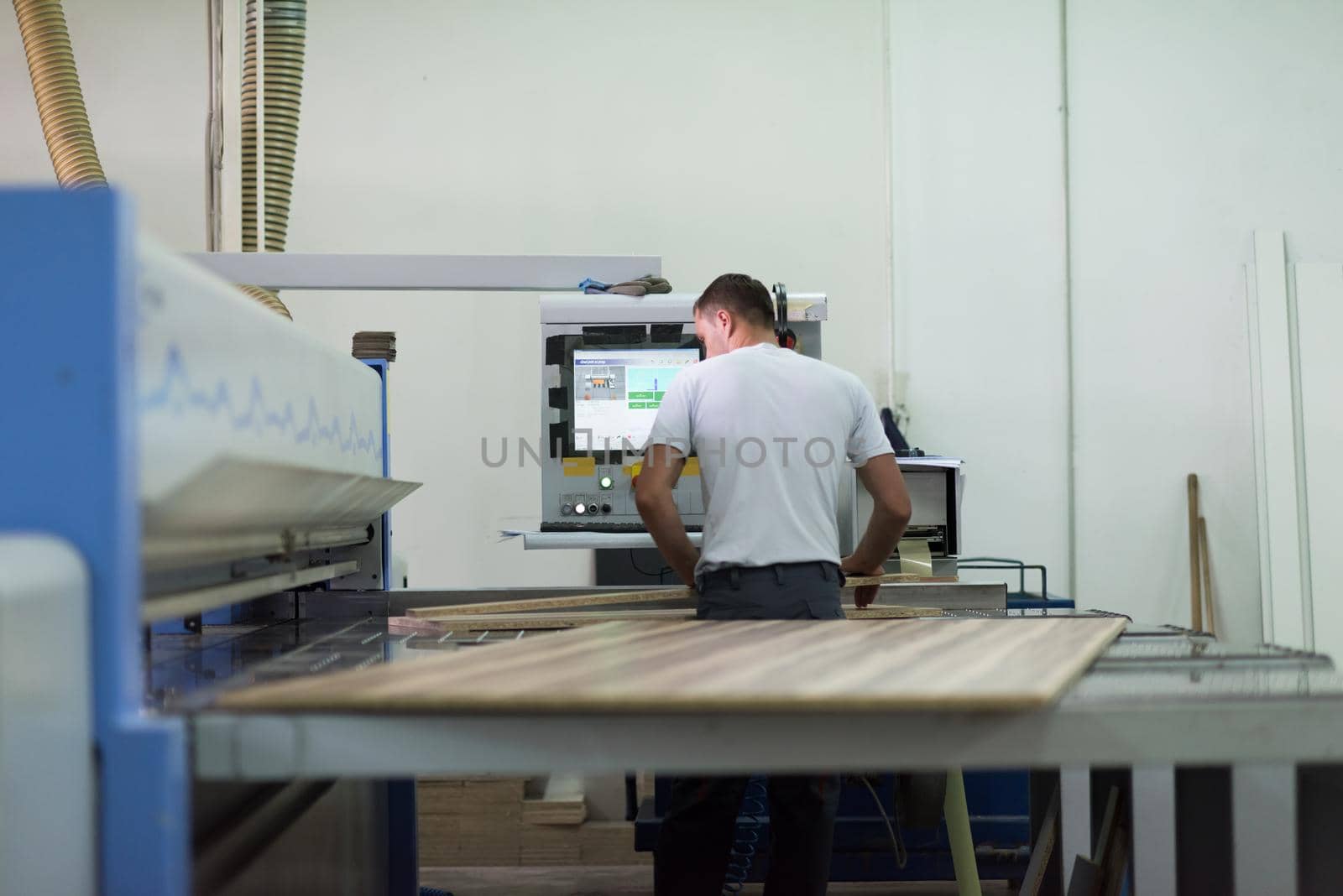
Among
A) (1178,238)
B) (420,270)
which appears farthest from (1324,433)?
(420,270)

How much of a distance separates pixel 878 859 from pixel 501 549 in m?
1.72

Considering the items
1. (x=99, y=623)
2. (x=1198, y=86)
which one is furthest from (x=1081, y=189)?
(x=99, y=623)

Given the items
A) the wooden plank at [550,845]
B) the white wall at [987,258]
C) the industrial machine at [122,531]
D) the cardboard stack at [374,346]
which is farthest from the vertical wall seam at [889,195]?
the industrial machine at [122,531]

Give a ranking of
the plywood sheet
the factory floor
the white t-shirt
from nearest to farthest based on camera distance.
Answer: the white t-shirt → the factory floor → the plywood sheet

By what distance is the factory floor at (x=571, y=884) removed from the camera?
322 centimetres

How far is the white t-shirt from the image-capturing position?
2.22 metres

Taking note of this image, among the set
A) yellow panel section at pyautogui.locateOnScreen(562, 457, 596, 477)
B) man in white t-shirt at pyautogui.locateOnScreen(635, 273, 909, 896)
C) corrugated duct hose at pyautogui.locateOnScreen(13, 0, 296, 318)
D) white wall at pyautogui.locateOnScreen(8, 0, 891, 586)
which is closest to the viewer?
man in white t-shirt at pyautogui.locateOnScreen(635, 273, 909, 896)

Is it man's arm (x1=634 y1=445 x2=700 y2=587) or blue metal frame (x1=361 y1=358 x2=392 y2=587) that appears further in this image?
man's arm (x1=634 y1=445 x2=700 y2=587)

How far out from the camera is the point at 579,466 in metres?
2.98

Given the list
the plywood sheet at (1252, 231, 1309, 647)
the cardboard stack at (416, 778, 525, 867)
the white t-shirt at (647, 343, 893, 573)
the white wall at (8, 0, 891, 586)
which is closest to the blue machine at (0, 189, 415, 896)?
the white t-shirt at (647, 343, 893, 573)

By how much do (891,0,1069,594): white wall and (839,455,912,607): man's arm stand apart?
1670 mm

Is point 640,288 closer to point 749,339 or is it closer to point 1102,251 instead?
point 749,339

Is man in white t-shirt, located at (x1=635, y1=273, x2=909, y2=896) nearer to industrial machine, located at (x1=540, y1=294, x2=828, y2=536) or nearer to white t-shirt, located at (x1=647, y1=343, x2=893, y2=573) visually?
white t-shirt, located at (x1=647, y1=343, x2=893, y2=573)

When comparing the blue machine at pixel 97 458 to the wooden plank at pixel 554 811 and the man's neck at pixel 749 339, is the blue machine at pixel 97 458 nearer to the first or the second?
the man's neck at pixel 749 339
